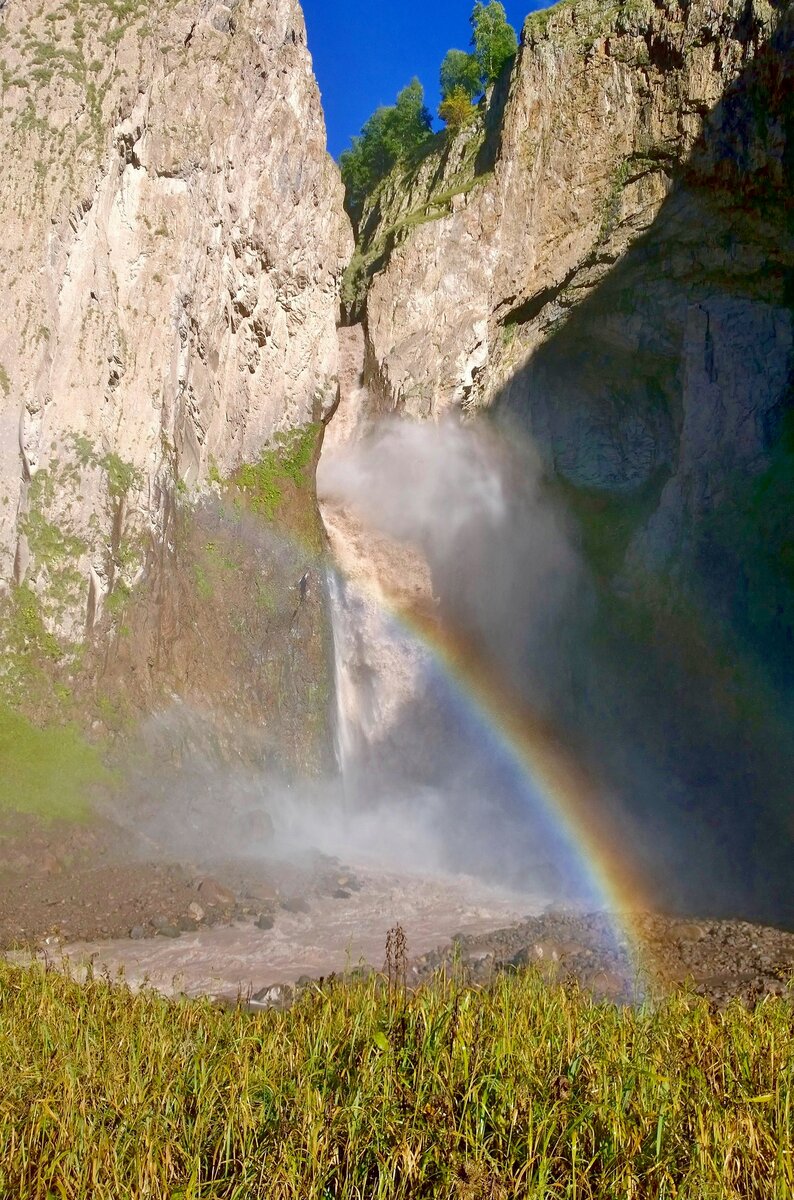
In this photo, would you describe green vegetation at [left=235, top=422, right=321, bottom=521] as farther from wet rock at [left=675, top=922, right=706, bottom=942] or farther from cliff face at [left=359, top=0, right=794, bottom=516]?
wet rock at [left=675, top=922, right=706, bottom=942]

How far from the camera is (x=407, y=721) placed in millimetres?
27391

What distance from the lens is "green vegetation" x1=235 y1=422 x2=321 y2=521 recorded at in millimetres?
24766

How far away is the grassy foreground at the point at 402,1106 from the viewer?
3.45 metres

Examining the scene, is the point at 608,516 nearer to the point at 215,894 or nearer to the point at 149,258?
the point at 149,258

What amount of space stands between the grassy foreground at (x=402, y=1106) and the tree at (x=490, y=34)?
41.5m

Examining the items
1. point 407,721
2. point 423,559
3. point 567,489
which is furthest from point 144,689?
point 567,489

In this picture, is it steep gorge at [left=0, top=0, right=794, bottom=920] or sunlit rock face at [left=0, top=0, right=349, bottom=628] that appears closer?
sunlit rock face at [left=0, top=0, right=349, bottom=628]

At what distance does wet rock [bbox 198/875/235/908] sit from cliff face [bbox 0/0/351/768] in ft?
19.9

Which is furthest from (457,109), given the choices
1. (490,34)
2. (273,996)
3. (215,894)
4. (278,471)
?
(273,996)

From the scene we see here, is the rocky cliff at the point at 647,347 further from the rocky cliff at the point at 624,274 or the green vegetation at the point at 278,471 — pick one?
the green vegetation at the point at 278,471

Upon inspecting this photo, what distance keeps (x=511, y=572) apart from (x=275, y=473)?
8.36 metres

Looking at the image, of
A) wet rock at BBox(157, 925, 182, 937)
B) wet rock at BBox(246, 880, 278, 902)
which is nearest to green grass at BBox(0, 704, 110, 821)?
wet rock at BBox(246, 880, 278, 902)

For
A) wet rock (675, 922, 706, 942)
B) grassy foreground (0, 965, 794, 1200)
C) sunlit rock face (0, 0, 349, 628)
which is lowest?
wet rock (675, 922, 706, 942)

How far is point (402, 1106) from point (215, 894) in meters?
10.9
